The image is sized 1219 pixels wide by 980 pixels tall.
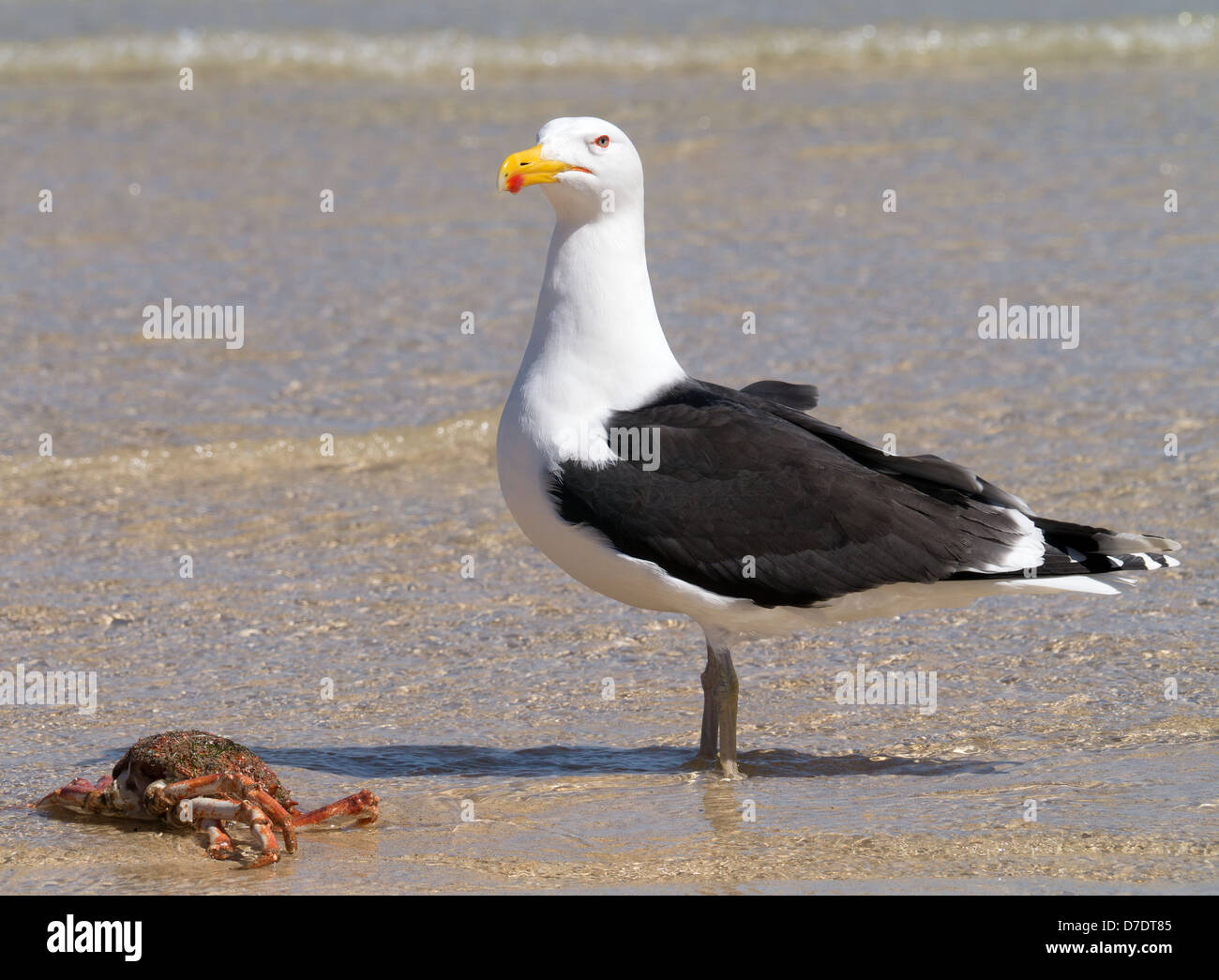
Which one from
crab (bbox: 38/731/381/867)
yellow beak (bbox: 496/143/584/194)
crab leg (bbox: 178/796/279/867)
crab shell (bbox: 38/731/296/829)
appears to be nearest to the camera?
crab leg (bbox: 178/796/279/867)

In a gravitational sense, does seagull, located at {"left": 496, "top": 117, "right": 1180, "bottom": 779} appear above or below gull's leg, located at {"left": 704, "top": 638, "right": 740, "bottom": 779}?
above

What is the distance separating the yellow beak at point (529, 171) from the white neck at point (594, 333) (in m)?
0.19

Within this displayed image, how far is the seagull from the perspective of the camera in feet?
15.6

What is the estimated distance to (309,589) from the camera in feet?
21.4

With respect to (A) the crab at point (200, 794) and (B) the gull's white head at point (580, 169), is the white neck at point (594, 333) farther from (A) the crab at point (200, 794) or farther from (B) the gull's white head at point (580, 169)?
(A) the crab at point (200, 794)

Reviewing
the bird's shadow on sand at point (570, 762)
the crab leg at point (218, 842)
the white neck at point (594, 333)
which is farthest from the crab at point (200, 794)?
the white neck at point (594, 333)

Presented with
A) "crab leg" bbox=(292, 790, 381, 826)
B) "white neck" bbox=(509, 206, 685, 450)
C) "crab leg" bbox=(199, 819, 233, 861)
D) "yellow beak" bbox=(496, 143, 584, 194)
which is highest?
"yellow beak" bbox=(496, 143, 584, 194)

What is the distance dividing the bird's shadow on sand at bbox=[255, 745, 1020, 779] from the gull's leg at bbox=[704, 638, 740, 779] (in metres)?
0.07

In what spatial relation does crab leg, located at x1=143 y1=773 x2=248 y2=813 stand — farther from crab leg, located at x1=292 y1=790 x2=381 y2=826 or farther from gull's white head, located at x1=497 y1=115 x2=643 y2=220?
gull's white head, located at x1=497 y1=115 x2=643 y2=220

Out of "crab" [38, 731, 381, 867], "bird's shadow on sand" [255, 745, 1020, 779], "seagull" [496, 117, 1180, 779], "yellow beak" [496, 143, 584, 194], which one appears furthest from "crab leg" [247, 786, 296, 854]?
"yellow beak" [496, 143, 584, 194]

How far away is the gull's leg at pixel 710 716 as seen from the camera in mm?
4953

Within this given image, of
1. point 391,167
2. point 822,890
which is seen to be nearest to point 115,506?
point 822,890

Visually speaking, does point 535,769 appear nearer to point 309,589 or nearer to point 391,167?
point 309,589

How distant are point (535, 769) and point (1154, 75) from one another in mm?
14926
